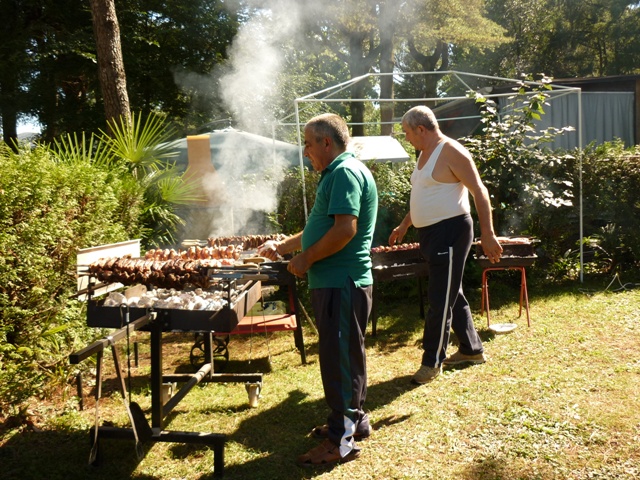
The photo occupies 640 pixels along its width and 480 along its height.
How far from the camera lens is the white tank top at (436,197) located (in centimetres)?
471

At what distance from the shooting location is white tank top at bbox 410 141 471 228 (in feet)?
15.4

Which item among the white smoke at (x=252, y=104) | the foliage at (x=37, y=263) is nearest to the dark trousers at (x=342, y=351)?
the foliage at (x=37, y=263)

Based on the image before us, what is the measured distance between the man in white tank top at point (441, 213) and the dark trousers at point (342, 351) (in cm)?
134

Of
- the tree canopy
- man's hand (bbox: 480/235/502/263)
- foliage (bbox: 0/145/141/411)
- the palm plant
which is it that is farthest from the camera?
the tree canopy

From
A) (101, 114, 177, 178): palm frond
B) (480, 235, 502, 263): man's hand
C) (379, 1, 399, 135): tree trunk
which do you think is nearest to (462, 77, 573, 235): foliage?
(480, 235, 502, 263): man's hand

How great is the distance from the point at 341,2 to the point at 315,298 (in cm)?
1703

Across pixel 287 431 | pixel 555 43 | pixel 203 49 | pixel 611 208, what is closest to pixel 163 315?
pixel 287 431

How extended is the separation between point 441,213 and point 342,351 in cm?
172

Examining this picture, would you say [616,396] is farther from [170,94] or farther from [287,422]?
[170,94]

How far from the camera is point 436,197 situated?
4730 millimetres

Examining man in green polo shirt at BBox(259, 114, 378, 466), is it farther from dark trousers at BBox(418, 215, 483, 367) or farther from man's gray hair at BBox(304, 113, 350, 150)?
dark trousers at BBox(418, 215, 483, 367)

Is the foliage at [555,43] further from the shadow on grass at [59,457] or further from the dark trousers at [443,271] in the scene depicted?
the shadow on grass at [59,457]

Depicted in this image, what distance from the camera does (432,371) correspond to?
4898 millimetres

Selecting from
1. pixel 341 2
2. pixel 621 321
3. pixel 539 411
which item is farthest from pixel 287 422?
pixel 341 2
